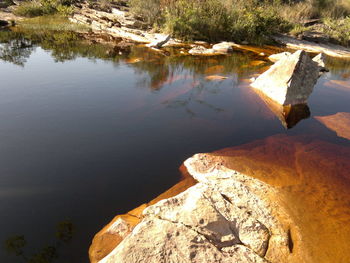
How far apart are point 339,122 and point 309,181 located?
3645 millimetres

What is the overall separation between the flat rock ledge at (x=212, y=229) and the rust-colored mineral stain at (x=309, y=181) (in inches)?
10.6

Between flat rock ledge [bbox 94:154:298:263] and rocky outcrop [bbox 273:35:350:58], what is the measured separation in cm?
1824

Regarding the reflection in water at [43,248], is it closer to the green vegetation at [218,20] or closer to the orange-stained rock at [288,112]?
the orange-stained rock at [288,112]

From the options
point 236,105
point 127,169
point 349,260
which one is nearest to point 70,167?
point 127,169

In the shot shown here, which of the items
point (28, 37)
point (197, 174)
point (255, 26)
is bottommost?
point (197, 174)

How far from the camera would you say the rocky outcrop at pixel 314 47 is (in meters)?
18.1

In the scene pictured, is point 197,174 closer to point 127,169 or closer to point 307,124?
point 127,169

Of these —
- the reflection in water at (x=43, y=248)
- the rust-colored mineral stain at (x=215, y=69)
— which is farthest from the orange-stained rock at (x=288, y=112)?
the reflection in water at (x=43, y=248)

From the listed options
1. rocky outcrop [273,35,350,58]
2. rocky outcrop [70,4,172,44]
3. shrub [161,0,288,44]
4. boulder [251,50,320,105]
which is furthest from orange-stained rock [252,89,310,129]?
rocky outcrop [273,35,350,58]

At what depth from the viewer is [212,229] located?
9.64 ft

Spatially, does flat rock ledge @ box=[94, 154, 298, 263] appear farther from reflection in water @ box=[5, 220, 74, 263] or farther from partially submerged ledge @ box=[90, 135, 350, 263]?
reflection in water @ box=[5, 220, 74, 263]

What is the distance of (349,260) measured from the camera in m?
3.14

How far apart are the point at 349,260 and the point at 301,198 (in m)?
1.14

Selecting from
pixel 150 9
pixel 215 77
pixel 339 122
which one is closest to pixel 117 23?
pixel 150 9
